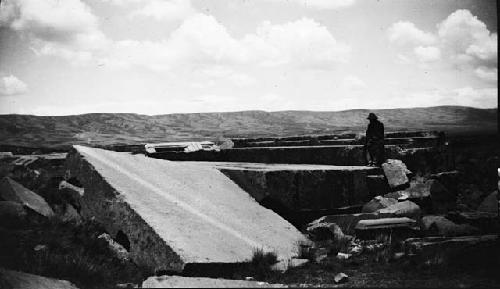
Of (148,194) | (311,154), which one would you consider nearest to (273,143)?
(311,154)

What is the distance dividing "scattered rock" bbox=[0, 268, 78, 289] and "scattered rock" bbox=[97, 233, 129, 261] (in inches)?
20.9

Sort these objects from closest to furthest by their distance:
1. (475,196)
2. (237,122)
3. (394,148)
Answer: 1. (475,196)
2. (394,148)
3. (237,122)

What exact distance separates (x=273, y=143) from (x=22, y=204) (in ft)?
24.7

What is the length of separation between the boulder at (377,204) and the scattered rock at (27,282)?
14.7 ft

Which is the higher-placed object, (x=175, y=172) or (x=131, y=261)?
(x=175, y=172)

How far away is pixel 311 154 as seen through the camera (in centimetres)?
912

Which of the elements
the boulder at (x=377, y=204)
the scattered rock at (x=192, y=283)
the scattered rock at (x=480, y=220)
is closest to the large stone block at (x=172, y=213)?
the scattered rock at (x=192, y=283)

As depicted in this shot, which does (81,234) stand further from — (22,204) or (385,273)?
(385,273)

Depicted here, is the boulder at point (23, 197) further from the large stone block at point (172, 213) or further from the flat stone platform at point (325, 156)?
the flat stone platform at point (325, 156)

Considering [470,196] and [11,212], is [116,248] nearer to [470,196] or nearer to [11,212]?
[11,212]

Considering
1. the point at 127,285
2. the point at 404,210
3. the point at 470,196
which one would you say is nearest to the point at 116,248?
the point at 127,285

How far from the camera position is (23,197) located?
4996mm

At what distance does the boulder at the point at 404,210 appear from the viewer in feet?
19.9

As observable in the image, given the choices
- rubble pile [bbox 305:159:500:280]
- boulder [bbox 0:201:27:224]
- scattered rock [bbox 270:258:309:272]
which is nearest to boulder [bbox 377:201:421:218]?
rubble pile [bbox 305:159:500:280]
